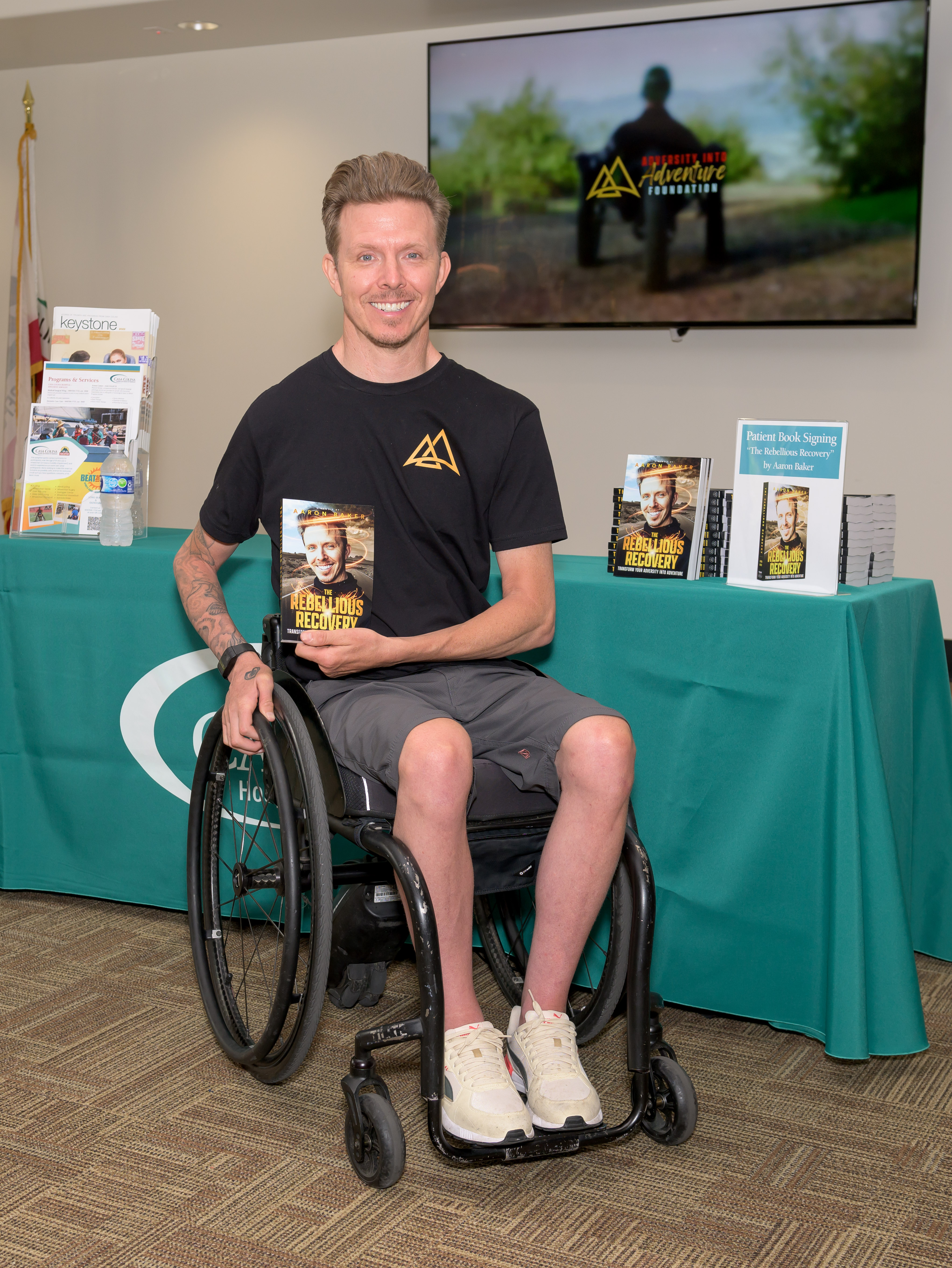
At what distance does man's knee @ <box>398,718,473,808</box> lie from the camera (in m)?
1.47

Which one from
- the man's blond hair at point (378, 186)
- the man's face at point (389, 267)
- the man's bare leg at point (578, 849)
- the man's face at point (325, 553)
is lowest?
the man's bare leg at point (578, 849)

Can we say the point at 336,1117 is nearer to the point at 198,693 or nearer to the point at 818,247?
the point at 198,693

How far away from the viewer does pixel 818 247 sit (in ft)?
14.0

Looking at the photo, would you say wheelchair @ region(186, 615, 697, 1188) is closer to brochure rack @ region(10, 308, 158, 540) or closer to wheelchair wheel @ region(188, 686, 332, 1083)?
wheelchair wheel @ region(188, 686, 332, 1083)

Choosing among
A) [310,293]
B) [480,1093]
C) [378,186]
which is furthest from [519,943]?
[310,293]

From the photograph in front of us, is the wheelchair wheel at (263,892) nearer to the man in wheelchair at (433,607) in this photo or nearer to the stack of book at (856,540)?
the man in wheelchair at (433,607)

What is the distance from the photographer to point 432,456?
1.78 metres

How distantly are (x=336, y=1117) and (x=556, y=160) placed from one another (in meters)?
3.88

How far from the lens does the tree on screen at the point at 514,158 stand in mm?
4598

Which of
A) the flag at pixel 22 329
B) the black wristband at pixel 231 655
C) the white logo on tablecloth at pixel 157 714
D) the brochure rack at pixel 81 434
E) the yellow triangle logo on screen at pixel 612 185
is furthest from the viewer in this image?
the flag at pixel 22 329

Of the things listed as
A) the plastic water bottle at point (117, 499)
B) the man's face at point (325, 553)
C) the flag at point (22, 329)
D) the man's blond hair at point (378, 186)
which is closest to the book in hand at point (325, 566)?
the man's face at point (325, 553)

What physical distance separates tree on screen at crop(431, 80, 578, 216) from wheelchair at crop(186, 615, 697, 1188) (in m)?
3.35

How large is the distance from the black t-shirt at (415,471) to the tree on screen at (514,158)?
3.12 m

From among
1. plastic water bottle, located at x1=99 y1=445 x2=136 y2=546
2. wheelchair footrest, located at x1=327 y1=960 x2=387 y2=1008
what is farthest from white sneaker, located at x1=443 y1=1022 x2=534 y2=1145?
plastic water bottle, located at x1=99 y1=445 x2=136 y2=546
